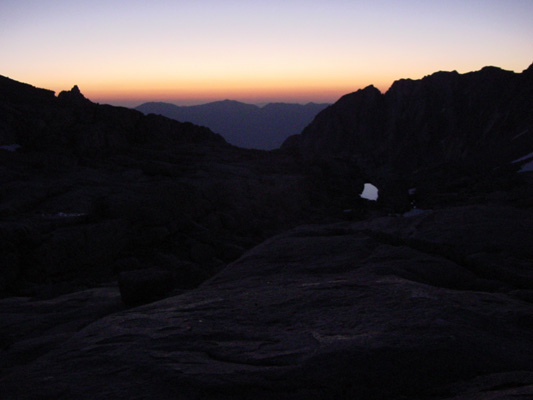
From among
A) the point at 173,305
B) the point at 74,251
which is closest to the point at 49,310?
the point at 173,305

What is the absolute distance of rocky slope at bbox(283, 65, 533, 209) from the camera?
62281 millimetres

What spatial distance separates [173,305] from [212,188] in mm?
31163

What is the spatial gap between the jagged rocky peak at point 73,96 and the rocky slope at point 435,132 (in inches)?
1476

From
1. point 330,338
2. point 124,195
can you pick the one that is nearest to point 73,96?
point 124,195

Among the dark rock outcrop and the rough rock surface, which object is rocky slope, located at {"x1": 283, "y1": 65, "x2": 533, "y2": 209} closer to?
the rough rock surface

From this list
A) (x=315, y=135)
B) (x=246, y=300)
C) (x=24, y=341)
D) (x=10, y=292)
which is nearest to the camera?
(x=246, y=300)

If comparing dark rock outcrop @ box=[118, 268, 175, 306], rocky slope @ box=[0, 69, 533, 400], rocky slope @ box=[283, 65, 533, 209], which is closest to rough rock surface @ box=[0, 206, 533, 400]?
rocky slope @ box=[0, 69, 533, 400]

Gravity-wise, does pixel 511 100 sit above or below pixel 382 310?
above

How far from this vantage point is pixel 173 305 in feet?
29.1

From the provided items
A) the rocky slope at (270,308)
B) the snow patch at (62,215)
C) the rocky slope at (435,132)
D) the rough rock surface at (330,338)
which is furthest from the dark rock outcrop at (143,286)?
the rocky slope at (435,132)

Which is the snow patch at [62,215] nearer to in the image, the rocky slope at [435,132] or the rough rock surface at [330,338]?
the rough rock surface at [330,338]

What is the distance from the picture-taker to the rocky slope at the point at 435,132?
62.3 metres

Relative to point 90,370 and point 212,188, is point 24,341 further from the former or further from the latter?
point 212,188

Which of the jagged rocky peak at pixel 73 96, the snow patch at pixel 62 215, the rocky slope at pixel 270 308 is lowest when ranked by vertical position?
the snow patch at pixel 62 215
